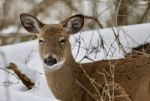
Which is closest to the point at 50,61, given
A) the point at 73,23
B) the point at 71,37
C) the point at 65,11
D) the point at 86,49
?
the point at 73,23

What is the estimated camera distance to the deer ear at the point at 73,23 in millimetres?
8375

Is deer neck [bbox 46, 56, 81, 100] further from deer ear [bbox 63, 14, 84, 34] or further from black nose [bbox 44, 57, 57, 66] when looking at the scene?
deer ear [bbox 63, 14, 84, 34]

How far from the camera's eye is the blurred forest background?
12.2 metres

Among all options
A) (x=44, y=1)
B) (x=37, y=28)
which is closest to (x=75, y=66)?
(x=37, y=28)

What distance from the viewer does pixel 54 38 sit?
8031mm

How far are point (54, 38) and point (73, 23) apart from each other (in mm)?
472

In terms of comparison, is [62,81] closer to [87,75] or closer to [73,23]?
[87,75]

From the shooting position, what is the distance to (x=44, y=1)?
42.1ft

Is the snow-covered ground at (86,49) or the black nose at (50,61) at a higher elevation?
the black nose at (50,61)

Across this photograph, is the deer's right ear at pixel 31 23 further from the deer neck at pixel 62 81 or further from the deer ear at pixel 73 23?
the deer neck at pixel 62 81

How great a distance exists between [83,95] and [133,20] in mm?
5403

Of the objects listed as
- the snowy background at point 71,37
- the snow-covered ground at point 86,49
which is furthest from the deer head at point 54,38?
the snow-covered ground at point 86,49

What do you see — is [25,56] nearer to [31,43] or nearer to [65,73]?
[31,43]

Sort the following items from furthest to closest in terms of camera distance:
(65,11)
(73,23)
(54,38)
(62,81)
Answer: (65,11) → (73,23) → (54,38) → (62,81)
